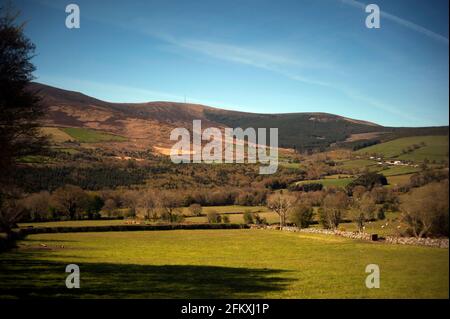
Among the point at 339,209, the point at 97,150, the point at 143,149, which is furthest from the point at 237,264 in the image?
the point at 143,149

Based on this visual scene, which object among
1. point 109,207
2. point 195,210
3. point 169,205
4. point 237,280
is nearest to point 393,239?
point 237,280

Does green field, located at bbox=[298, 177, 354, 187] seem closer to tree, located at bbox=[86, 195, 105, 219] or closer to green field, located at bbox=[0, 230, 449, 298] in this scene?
green field, located at bbox=[0, 230, 449, 298]

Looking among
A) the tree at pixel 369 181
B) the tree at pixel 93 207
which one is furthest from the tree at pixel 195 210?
the tree at pixel 369 181

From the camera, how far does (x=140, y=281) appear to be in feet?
56.6

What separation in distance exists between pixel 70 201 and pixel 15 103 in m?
67.4

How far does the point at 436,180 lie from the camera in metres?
12.8

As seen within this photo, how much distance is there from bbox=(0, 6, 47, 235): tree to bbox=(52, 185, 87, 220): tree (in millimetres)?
64086

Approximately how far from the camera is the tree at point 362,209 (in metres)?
52.5

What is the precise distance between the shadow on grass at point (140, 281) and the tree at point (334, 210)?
4456cm

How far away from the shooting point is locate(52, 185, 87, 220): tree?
260ft

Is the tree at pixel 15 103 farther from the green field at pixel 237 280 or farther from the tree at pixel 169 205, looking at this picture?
the tree at pixel 169 205

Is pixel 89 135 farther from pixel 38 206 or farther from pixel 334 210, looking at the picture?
pixel 334 210

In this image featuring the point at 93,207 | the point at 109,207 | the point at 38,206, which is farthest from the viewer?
the point at 109,207
